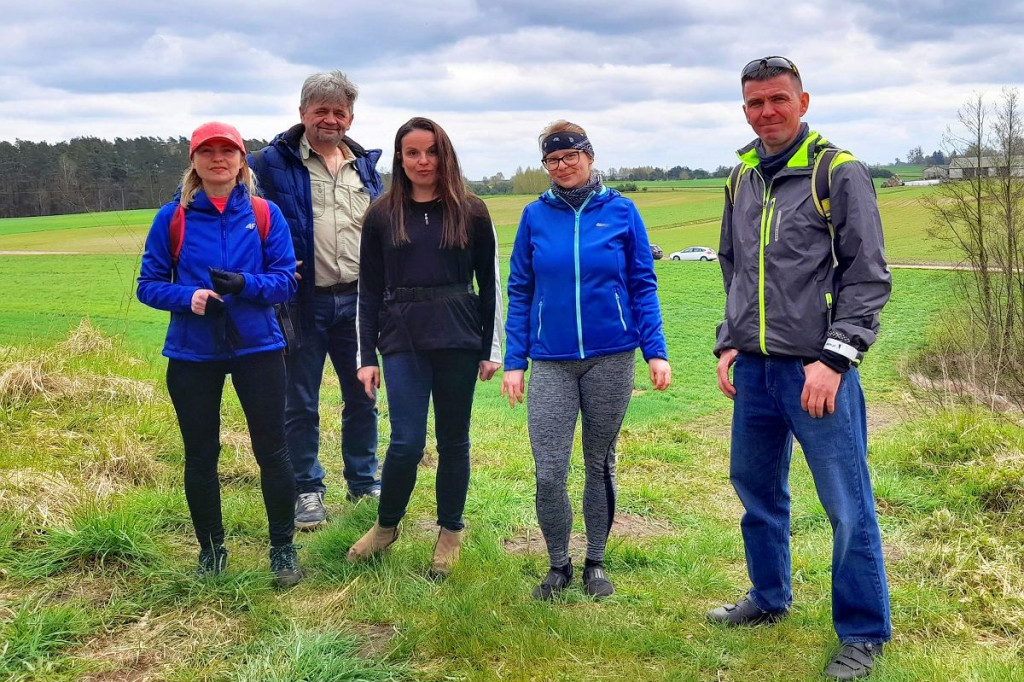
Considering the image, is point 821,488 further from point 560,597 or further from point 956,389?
point 956,389

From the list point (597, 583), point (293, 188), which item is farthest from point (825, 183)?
point (293, 188)

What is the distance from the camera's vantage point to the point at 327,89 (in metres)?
4.67

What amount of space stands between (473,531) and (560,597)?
1.02 metres

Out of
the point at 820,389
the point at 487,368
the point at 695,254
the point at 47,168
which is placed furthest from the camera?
the point at 695,254

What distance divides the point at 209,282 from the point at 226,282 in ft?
Result: 0.55

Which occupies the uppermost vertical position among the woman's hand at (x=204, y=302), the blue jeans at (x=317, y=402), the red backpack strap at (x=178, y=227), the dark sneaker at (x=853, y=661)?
the red backpack strap at (x=178, y=227)

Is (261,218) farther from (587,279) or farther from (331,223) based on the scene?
(587,279)

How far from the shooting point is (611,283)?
3.78 metres

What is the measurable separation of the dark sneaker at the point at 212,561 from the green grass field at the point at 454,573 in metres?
0.07

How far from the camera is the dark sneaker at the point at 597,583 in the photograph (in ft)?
13.0

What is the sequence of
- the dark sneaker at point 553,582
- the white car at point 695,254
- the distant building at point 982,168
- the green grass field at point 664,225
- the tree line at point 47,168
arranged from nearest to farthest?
the dark sneaker at point 553,582, the green grass field at point 664,225, the distant building at point 982,168, the tree line at point 47,168, the white car at point 695,254

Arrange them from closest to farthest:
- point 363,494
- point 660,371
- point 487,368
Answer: point 660,371, point 487,368, point 363,494

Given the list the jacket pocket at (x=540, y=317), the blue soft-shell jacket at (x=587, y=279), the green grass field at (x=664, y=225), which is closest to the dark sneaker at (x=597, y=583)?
the blue soft-shell jacket at (x=587, y=279)

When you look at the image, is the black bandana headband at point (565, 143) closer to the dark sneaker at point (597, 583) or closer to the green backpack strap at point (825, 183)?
the green backpack strap at point (825, 183)
